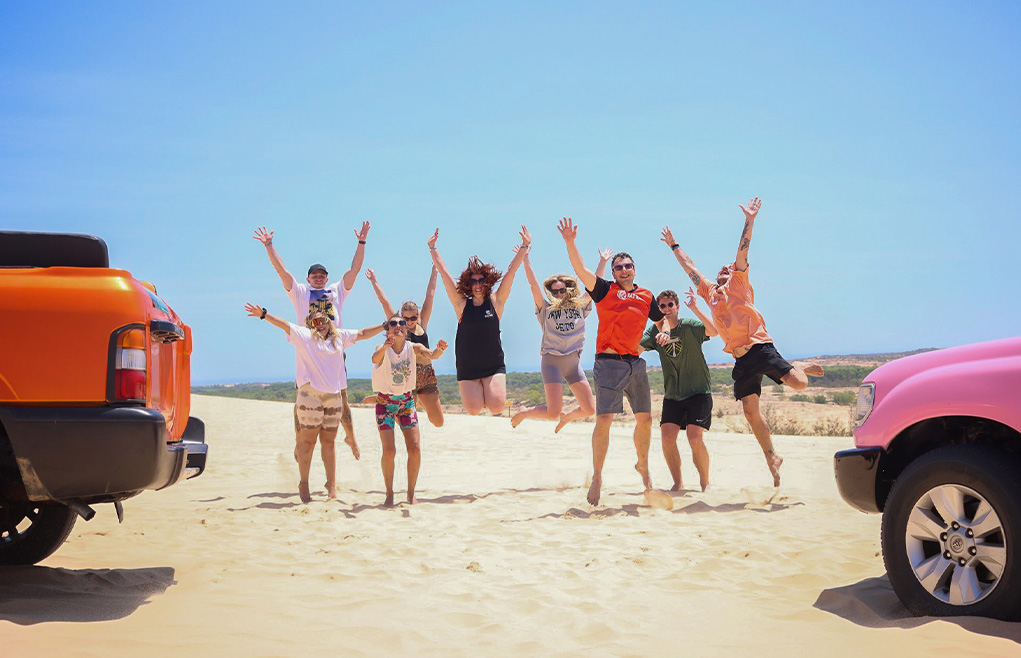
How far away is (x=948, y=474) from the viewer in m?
4.21

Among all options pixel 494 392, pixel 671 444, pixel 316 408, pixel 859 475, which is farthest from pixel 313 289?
pixel 859 475

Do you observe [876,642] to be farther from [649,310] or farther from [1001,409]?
[649,310]

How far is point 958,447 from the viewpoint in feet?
14.0

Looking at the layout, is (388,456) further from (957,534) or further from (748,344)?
(957,534)

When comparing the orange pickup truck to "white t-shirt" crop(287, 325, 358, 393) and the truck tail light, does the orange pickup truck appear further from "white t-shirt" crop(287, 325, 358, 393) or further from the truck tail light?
"white t-shirt" crop(287, 325, 358, 393)

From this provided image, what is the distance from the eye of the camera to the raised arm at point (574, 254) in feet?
28.1

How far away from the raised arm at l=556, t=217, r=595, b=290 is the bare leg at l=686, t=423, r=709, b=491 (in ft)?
6.40

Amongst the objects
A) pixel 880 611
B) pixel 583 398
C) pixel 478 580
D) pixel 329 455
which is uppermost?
pixel 583 398

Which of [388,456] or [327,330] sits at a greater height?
[327,330]

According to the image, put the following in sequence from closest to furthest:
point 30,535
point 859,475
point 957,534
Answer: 1. point 957,534
2. point 859,475
3. point 30,535

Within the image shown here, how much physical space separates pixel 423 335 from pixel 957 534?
6867mm

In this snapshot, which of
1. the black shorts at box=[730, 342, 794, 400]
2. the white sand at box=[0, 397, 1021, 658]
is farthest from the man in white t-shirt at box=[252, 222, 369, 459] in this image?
the black shorts at box=[730, 342, 794, 400]

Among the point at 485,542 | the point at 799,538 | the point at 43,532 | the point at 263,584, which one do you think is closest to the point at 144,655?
the point at 263,584

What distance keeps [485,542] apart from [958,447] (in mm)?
3832
